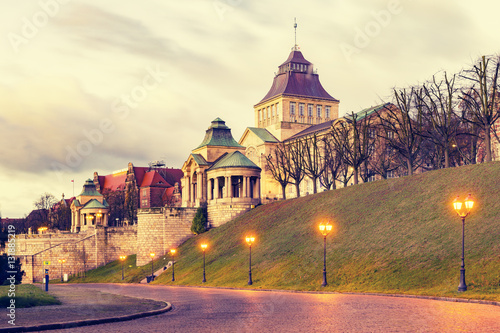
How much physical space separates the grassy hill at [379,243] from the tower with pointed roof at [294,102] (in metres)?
58.9

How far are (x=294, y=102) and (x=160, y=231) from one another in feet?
192

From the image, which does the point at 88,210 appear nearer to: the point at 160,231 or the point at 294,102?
the point at 160,231

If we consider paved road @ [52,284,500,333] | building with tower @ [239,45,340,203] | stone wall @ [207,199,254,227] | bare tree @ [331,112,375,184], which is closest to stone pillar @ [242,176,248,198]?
stone wall @ [207,199,254,227]

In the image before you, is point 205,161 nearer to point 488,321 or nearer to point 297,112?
point 297,112

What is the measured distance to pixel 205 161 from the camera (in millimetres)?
94062

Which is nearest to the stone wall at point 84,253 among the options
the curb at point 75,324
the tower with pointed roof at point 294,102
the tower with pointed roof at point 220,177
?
the tower with pointed roof at point 220,177

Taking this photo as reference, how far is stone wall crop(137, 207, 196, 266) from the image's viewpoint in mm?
85438

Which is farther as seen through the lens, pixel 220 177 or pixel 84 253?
pixel 84 253

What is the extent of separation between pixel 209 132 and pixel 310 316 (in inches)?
3049

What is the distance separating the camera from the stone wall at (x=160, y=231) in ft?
280

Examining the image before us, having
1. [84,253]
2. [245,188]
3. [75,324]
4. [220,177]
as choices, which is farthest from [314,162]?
[75,324]

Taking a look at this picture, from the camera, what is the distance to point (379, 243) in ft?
156

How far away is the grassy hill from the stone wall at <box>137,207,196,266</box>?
10985 millimetres

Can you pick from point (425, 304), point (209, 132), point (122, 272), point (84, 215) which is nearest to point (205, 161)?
point (209, 132)
